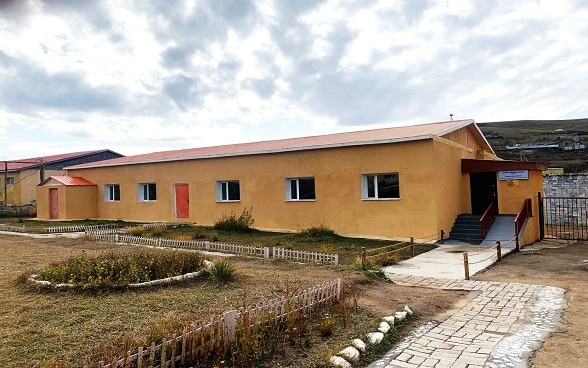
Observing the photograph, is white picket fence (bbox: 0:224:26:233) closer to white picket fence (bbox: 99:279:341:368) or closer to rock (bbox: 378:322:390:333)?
white picket fence (bbox: 99:279:341:368)

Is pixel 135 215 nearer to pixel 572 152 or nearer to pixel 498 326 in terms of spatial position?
pixel 498 326

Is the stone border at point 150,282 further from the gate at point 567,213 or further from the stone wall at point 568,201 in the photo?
the stone wall at point 568,201

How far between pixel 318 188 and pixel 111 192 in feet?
52.9

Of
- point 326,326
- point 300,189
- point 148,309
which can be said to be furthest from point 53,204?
point 326,326

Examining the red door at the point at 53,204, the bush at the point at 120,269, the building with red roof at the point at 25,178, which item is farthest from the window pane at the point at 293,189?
the building with red roof at the point at 25,178

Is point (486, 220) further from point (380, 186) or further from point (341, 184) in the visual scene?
point (341, 184)

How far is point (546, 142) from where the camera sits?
56.3 meters

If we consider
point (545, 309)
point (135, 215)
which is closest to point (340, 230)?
point (545, 309)

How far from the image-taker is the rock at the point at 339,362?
455cm

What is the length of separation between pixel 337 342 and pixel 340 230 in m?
12.4

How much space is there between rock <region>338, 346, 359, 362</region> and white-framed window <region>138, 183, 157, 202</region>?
21.8 metres

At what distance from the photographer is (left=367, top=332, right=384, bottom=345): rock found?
5.28 meters

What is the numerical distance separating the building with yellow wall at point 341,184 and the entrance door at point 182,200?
6 cm

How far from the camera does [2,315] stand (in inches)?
227
